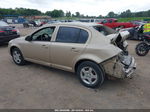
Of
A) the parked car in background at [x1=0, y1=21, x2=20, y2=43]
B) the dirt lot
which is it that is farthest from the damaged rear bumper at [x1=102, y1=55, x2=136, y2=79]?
the parked car in background at [x1=0, y1=21, x2=20, y2=43]

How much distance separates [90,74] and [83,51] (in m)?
0.60

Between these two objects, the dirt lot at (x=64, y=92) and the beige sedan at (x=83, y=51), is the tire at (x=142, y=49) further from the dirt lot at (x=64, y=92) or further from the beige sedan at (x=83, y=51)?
the beige sedan at (x=83, y=51)

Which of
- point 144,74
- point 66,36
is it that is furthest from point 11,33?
point 144,74

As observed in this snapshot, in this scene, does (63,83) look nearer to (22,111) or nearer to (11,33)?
(22,111)

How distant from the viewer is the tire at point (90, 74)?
2764 millimetres

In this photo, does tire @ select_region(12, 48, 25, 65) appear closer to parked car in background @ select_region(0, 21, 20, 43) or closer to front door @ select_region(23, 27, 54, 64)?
front door @ select_region(23, 27, 54, 64)

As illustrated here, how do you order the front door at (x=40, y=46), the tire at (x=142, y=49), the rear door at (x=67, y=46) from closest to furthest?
the rear door at (x=67, y=46) → the front door at (x=40, y=46) → the tire at (x=142, y=49)

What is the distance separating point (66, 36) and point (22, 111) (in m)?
2.03

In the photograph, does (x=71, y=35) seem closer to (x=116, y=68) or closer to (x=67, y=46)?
(x=67, y=46)

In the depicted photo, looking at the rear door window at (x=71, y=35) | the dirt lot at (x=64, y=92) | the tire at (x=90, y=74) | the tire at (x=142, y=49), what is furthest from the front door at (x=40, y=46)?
the tire at (x=142, y=49)

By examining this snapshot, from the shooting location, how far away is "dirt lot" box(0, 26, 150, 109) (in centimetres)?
248

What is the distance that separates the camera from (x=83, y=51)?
286cm

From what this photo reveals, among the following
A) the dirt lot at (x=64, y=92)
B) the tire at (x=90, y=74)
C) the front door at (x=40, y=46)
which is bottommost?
the dirt lot at (x=64, y=92)

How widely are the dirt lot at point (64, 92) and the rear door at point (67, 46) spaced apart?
0.54 m
